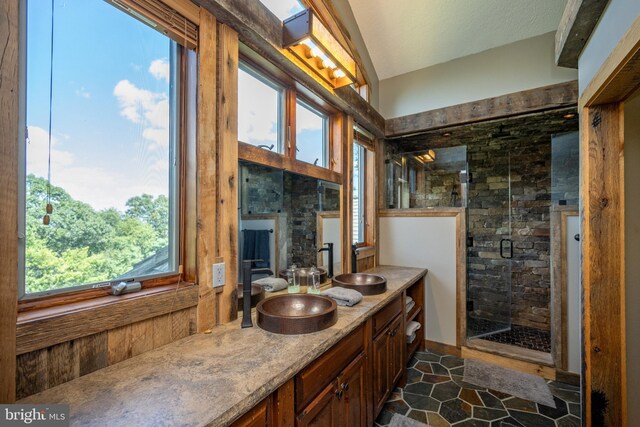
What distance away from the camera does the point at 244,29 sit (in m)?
1.40

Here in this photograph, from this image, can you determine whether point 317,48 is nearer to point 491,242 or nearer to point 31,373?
point 31,373

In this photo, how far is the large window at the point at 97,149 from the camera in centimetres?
88

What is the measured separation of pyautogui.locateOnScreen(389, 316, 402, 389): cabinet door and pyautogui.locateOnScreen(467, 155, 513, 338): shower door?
65.3 inches

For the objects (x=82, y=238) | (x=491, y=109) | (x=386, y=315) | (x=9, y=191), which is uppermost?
(x=491, y=109)

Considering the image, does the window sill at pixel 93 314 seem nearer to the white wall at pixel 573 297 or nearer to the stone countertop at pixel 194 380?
the stone countertop at pixel 194 380

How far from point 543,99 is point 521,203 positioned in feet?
4.74

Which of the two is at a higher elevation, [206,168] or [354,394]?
[206,168]

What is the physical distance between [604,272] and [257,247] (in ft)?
6.28

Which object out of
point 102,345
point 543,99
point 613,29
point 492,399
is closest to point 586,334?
point 492,399

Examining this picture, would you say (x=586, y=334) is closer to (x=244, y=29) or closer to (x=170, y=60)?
(x=244, y=29)

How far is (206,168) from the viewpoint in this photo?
1.27m

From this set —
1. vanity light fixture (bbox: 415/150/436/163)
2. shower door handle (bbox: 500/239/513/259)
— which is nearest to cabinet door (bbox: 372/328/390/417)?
vanity light fixture (bbox: 415/150/436/163)

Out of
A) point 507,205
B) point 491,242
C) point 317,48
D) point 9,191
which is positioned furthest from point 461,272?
point 9,191

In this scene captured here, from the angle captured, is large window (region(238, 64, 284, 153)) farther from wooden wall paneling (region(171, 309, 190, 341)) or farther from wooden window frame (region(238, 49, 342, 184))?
wooden wall paneling (region(171, 309, 190, 341))
